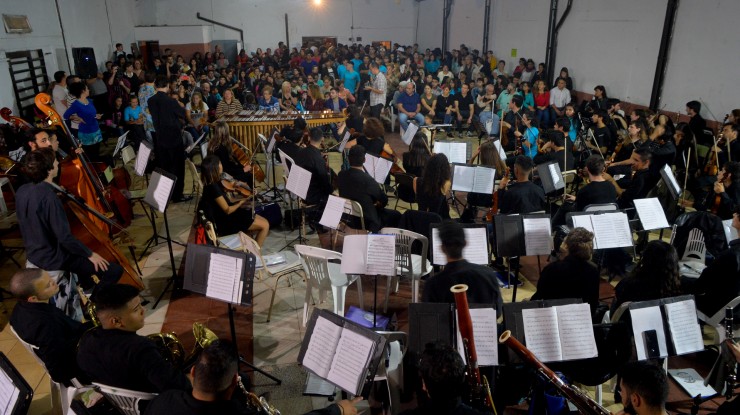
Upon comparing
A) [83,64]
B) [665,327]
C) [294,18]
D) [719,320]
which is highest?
[294,18]

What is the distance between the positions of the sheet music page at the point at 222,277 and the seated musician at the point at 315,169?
2.83 m

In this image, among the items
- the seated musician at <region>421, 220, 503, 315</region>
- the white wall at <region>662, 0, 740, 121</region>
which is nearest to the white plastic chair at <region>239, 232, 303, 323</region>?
the seated musician at <region>421, 220, 503, 315</region>

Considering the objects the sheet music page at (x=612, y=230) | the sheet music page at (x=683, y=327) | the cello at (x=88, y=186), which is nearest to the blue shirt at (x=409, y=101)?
the cello at (x=88, y=186)

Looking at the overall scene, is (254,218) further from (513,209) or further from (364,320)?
(513,209)

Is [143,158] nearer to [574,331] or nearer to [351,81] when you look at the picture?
[574,331]

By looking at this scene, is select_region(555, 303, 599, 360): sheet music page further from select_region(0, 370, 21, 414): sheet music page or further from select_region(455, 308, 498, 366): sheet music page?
select_region(0, 370, 21, 414): sheet music page

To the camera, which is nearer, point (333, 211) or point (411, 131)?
point (333, 211)

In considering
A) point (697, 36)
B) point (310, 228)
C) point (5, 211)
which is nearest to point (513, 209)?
point (310, 228)

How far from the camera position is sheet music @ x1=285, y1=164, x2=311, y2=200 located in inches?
215

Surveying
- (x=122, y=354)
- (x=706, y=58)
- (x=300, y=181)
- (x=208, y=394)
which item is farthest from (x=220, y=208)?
(x=706, y=58)

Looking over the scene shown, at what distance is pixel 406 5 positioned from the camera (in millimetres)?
22078

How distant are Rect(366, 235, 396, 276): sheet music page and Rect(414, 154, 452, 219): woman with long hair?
1.63m

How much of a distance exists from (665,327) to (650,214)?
2.00 metres

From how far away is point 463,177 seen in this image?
19.6 feet
